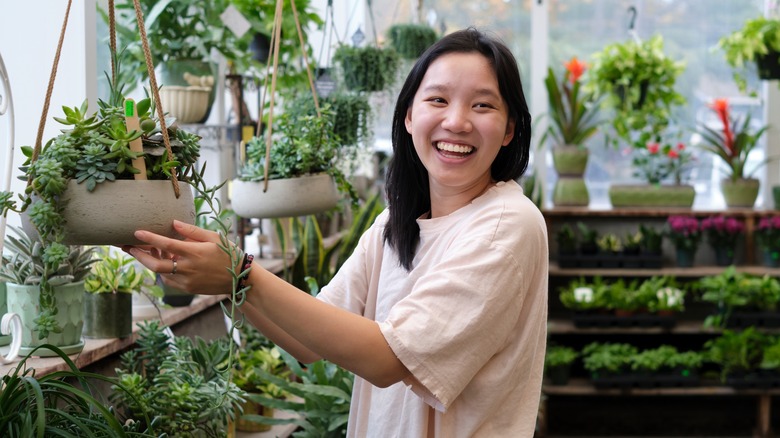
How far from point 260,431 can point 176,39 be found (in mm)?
1189

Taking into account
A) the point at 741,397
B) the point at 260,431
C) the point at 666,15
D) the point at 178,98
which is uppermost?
the point at 666,15

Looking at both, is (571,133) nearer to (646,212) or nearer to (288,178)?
(646,212)

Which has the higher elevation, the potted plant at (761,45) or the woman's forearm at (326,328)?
the potted plant at (761,45)

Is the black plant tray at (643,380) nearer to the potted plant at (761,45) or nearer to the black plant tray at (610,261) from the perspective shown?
the black plant tray at (610,261)

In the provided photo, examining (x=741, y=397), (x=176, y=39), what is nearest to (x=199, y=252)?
(x=176, y=39)

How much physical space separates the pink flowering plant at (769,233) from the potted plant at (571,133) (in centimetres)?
96

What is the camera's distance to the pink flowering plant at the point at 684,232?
5176mm

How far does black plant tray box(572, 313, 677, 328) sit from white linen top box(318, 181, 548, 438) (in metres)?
3.70

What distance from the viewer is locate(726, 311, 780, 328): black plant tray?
504 cm

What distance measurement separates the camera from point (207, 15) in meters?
2.90

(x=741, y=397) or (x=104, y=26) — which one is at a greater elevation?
(x=104, y=26)

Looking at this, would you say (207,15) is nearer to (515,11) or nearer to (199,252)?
(199,252)

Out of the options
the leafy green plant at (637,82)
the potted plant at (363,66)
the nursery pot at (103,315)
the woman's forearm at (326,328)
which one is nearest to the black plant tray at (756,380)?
the leafy green plant at (637,82)

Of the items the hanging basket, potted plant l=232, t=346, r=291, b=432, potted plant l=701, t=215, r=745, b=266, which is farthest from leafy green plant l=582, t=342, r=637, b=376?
the hanging basket
